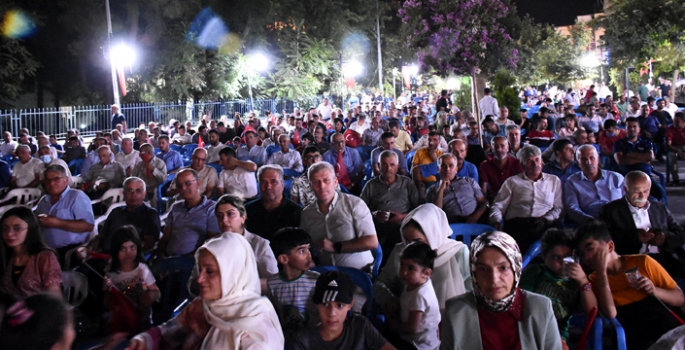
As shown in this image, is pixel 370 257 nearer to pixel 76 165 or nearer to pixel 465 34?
pixel 465 34

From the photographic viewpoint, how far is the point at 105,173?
368 inches

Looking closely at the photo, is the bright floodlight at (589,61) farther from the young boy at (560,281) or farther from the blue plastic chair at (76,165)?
the young boy at (560,281)

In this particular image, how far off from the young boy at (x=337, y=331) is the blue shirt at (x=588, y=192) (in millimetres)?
3430

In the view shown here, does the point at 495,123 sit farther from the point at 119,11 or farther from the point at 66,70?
the point at 66,70

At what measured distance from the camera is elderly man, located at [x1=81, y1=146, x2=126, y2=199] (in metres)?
9.24

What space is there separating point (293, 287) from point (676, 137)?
8.95 m

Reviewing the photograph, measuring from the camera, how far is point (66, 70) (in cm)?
2731

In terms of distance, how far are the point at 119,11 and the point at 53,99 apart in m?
5.11

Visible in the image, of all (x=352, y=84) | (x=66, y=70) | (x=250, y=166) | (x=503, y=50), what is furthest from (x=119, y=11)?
(x=250, y=166)

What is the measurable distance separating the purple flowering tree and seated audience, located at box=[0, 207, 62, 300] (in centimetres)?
880

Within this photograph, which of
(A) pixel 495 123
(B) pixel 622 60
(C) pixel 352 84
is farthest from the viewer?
(C) pixel 352 84

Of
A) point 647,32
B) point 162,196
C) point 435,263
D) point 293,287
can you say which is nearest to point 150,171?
point 162,196

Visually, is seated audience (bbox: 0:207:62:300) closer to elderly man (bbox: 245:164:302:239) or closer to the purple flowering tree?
elderly man (bbox: 245:164:302:239)

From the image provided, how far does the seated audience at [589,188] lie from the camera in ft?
19.5
